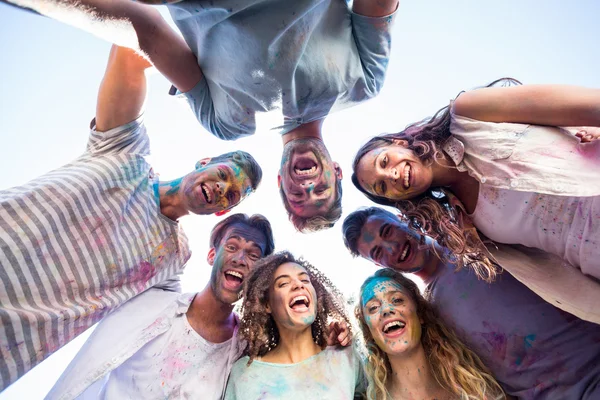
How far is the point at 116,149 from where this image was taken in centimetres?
299

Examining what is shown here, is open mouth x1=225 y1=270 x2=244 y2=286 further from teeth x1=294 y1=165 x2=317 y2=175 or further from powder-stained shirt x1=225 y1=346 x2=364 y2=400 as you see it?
teeth x1=294 y1=165 x2=317 y2=175

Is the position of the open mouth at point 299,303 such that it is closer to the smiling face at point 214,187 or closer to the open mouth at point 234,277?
the open mouth at point 234,277

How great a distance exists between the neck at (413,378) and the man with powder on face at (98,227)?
6.03 feet

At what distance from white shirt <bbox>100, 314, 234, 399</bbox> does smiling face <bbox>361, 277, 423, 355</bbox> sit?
1126 millimetres

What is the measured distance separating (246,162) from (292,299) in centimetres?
135

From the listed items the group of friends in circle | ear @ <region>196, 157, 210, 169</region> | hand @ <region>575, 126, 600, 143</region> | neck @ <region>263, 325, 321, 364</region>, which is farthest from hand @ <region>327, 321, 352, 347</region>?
hand @ <region>575, 126, 600, 143</region>

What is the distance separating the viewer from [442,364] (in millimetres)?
2752

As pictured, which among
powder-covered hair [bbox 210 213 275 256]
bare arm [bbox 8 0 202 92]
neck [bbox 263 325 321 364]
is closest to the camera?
bare arm [bbox 8 0 202 92]

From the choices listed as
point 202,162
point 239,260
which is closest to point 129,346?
point 239,260

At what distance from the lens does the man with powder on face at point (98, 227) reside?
230 centimetres

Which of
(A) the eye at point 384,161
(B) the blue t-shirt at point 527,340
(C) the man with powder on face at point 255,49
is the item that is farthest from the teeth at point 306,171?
(B) the blue t-shirt at point 527,340

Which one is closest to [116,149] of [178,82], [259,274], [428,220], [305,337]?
[178,82]

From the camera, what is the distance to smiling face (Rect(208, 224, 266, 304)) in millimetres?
3279

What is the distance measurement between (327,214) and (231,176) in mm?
896
